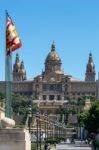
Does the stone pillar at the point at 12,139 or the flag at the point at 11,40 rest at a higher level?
the flag at the point at 11,40

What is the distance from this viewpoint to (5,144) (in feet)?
57.7

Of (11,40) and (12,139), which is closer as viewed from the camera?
(12,139)

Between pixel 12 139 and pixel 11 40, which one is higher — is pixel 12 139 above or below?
below

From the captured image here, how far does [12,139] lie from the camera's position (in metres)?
17.7

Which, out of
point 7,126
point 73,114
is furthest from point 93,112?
point 73,114

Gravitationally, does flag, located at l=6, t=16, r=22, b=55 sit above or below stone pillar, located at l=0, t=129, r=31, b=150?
above

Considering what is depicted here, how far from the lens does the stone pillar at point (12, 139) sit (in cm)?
1759

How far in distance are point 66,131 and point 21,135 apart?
358ft

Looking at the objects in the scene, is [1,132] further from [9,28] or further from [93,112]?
[93,112]

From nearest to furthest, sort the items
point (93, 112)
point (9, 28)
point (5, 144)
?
point (5, 144)
point (9, 28)
point (93, 112)

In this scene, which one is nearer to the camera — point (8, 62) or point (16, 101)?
point (8, 62)

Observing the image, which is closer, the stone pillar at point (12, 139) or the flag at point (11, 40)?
the stone pillar at point (12, 139)

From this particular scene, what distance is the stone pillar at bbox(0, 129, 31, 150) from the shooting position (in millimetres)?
17594

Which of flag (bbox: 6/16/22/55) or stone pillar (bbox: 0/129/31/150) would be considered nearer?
stone pillar (bbox: 0/129/31/150)
